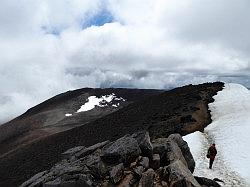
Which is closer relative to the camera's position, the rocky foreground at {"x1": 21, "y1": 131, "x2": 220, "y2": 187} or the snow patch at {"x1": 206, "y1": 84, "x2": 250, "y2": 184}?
the rocky foreground at {"x1": 21, "y1": 131, "x2": 220, "y2": 187}

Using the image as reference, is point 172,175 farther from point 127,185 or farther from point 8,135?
point 8,135

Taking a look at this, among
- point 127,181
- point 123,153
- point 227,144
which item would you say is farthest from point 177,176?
point 227,144

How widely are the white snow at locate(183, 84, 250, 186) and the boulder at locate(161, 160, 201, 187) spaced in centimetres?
534

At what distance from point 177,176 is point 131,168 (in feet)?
10.7

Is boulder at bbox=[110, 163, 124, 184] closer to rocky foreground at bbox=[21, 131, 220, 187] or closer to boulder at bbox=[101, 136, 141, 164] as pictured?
rocky foreground at bbox=[21, 131, 220, 187]

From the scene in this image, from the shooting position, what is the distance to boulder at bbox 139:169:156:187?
24391mm

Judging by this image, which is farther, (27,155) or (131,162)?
(27,155)

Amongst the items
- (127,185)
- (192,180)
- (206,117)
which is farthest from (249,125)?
(127,185)

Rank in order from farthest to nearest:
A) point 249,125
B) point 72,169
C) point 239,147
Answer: point 249,125, point 239,147, point 72,169

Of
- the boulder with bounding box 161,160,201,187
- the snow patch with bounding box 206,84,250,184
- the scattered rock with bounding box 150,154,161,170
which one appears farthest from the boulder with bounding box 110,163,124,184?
the snow patch with bounding box 206,84,250,184

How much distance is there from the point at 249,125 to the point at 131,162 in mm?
21214

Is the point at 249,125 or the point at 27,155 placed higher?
the point at 249,125

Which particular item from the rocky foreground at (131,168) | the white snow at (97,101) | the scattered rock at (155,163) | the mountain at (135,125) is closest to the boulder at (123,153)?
the rocky foreground at (131,168)

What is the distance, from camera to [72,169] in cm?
2606
